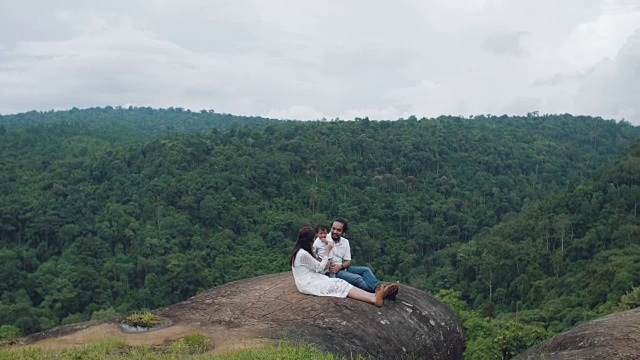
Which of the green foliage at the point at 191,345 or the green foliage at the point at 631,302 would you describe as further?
the green foliage at the point at 631,302

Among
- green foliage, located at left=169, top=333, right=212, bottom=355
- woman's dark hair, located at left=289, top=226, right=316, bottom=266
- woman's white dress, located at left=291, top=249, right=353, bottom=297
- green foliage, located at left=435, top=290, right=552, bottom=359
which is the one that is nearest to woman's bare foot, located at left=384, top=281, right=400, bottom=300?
woman's white dress, located at left=291, top=249, right=353, bottom=297

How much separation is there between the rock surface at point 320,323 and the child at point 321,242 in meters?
0.60

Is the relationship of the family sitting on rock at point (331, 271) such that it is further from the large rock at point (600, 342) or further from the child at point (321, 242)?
the large rock at point (600, 342)

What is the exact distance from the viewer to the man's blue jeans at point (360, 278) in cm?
734

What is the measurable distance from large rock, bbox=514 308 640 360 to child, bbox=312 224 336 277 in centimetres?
277

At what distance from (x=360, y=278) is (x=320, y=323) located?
1.21 m

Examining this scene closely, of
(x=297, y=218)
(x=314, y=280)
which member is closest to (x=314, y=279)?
(x=314, y=280)

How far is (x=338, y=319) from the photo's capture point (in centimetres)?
641

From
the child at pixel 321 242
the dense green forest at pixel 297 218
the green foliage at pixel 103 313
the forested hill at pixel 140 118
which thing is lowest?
the green foliage at pixel 103 313

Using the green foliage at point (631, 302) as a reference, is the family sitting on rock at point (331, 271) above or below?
above

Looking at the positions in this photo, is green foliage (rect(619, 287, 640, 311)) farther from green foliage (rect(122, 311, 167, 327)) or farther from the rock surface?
green foliage (rect(122, 311, 167, 327))

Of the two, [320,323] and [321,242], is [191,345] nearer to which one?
[320,323]

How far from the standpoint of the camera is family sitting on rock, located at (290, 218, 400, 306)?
274 inches

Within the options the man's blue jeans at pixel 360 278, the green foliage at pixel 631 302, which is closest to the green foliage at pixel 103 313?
the green foliage at pixel 631 302
